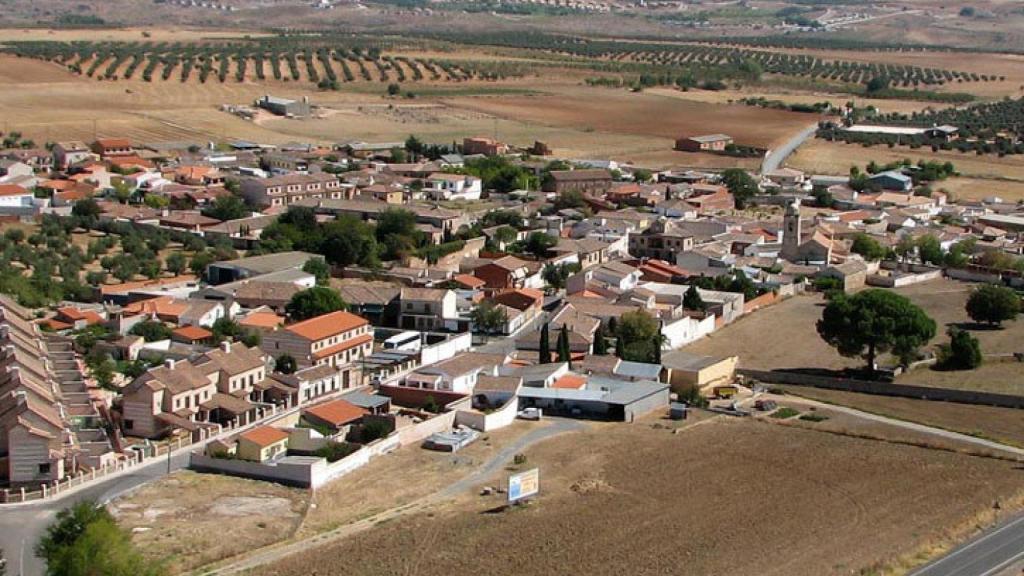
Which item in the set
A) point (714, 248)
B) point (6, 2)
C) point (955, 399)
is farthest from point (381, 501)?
point (6, 2)

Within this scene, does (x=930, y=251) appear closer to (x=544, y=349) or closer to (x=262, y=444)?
(x=544, y=349)

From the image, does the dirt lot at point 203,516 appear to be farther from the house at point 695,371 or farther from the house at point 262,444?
the house at point 695,371

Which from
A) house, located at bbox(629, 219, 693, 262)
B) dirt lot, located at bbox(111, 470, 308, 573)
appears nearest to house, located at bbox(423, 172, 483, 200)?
house, located at bbox(629, 219, 693, 262)

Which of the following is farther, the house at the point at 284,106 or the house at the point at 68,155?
the house at the point at 284,106

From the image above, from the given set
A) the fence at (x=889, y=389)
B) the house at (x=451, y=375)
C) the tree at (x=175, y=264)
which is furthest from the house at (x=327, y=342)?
the tree at (x=175, y=264)

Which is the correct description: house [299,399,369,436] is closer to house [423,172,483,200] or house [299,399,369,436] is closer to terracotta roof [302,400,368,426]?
terracotta roof [302,400,368,426]

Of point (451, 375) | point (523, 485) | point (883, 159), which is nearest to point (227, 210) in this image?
point (451, 375)
